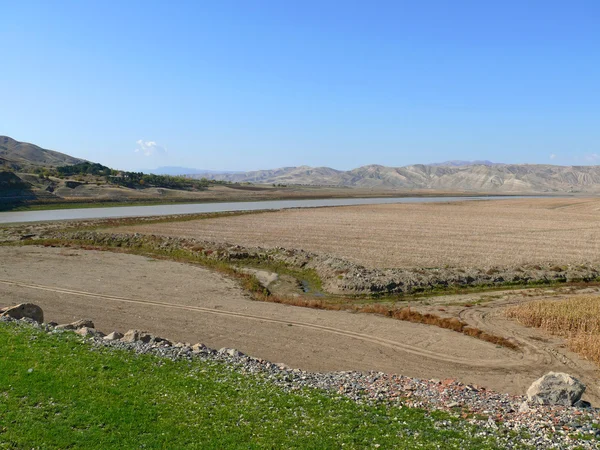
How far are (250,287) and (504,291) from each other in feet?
48.1

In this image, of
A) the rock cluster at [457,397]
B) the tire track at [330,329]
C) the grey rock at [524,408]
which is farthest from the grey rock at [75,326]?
the grey rock at [524,408]

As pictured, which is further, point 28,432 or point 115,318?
point 115,318

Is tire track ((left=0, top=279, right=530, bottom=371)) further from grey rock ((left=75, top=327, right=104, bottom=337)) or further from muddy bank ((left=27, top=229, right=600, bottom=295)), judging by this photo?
muddy bank ((left=27, top=229, right=600, bottom=295))

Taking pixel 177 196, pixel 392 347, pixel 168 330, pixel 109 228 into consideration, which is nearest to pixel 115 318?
pixel 168 330

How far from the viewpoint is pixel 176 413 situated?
422 inches

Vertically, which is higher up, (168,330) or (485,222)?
(485,222)

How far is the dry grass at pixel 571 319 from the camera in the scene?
1777 cm

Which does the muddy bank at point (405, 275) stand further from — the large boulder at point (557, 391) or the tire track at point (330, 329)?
the large boulder at point (557, 391)

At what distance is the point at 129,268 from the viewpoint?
34562mm

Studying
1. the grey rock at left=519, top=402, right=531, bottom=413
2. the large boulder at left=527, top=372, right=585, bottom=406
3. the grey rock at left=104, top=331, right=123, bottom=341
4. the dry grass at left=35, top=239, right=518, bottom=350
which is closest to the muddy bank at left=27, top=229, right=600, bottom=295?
the dry grass at left=35, top=239, right=518, bottom=350

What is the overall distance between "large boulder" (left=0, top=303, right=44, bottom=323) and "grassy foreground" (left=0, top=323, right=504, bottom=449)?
5298 mm

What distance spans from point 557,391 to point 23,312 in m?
18.2

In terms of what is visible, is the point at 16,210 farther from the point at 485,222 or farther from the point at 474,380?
the point at 474,380

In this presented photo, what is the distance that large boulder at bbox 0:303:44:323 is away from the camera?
60.6 feet
